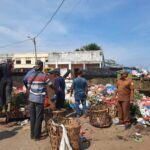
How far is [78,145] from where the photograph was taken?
288 inches

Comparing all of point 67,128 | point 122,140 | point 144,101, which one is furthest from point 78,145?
point 144,101

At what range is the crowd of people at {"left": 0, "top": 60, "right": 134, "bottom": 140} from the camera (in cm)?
814

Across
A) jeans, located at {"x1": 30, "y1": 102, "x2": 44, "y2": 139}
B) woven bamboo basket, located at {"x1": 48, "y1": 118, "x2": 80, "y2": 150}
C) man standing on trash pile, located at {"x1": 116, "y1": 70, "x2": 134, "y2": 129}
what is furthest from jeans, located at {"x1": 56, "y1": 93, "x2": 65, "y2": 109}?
woven bamboo basket, located at {"x1": 48, "y1": 118, "x2": 80, "y2": 150}

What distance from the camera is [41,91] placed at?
8.16m

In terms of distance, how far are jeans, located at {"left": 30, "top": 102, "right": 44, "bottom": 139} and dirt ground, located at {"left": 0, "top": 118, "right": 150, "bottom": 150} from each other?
24 cm

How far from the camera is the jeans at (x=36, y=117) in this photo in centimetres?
816

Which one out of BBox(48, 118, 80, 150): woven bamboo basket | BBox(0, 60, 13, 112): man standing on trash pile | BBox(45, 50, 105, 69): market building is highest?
BBox(45, 50, 105, 69): market building

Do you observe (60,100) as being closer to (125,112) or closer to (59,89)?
(59,89)

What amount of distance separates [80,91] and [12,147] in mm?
3539

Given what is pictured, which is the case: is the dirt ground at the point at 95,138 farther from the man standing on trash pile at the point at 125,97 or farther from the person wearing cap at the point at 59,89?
the person wearing cap at the point at 59,89

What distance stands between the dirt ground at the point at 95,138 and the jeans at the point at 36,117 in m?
0.24

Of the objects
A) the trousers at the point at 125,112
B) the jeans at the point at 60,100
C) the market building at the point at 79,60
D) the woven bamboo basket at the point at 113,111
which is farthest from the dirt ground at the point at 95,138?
the market building at the point at 79,60

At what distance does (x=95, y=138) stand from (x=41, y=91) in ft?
5.94

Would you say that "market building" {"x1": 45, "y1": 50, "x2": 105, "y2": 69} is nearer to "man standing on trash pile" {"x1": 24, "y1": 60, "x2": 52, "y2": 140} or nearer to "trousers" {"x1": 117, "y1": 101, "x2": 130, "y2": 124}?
"trousers" {"x1": 117, "y1": 101, "x2": 130, "y2": 124}
